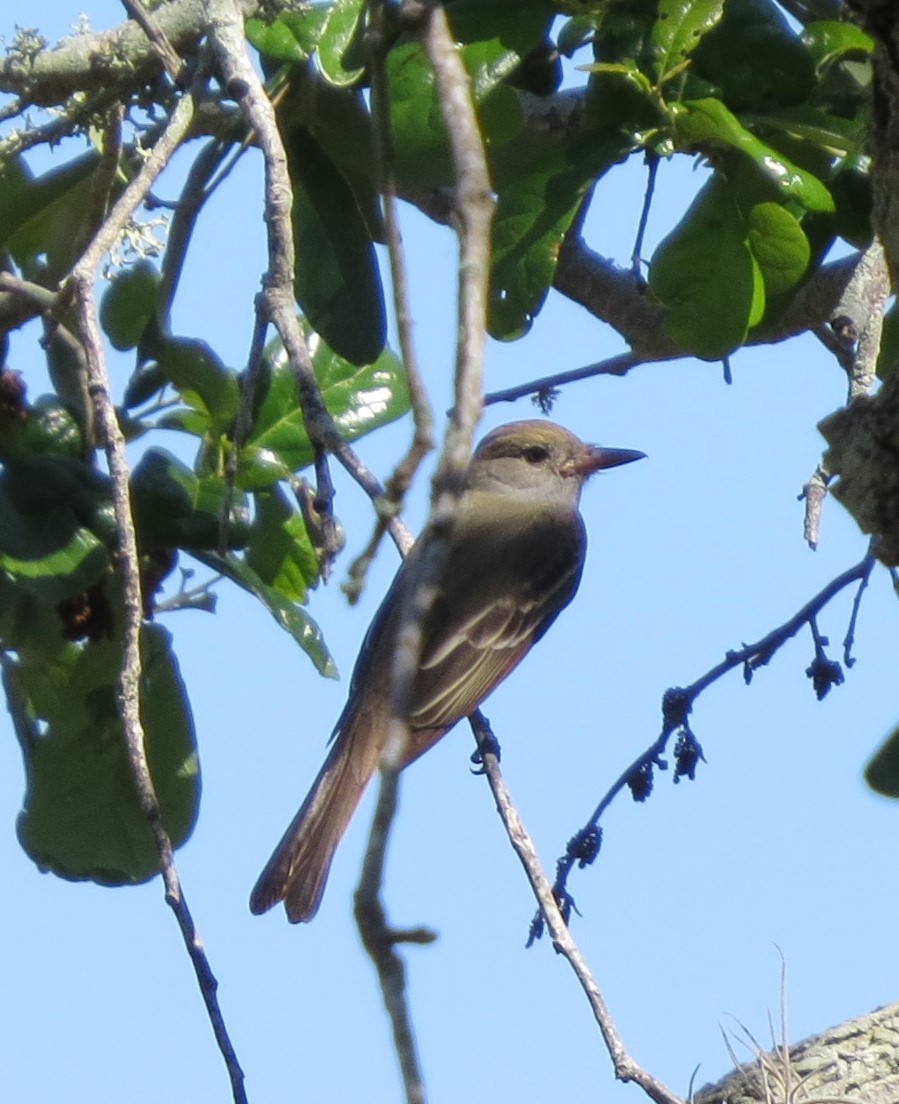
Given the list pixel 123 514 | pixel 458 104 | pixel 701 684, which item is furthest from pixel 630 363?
pixel 458 104

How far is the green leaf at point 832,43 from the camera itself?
10.9 ft

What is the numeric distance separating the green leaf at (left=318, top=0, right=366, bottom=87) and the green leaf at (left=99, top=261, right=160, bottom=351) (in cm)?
123

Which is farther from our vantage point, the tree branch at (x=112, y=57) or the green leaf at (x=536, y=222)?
the tree branch at (x=112, y=57)

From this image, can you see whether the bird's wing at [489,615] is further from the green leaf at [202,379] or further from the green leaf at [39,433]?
the green leaf at [39,433]

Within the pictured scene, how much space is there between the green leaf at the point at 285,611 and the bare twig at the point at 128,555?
0.74 metres

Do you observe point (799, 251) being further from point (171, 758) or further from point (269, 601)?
point (171, 758)

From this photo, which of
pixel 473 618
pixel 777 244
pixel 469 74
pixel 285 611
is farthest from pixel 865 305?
pixel 473 618

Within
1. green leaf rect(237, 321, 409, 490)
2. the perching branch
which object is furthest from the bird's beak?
the perching branch

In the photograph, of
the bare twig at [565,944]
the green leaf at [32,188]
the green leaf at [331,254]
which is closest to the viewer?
the bare twig at [565,944]

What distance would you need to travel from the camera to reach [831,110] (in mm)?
3336

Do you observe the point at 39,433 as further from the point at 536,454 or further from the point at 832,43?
the point at 536,454

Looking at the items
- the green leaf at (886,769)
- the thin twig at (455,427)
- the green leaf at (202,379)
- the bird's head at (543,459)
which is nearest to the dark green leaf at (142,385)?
the green leaf at (202,379)

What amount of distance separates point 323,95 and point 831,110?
1006 millimetres

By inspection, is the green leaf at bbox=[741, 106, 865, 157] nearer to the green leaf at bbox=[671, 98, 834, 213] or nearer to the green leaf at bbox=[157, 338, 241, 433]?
the green leaf at bbox=[671, 98, 834, 213]
